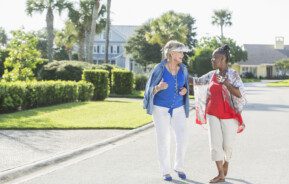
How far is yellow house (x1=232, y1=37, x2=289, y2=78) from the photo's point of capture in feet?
Result: 399

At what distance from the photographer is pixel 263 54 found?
125438 millimetres

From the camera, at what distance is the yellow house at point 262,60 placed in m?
122

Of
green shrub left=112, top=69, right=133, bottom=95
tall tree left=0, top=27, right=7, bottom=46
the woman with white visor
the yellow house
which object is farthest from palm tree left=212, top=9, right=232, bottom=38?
the woman with white visor

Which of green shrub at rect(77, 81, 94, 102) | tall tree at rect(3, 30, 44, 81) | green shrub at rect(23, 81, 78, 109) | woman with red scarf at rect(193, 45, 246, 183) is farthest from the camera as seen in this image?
tall tree at rect(3, 30, 44, 81)

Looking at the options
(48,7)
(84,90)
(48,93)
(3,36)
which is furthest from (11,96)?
(3,36)

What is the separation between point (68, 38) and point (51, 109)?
46330mm

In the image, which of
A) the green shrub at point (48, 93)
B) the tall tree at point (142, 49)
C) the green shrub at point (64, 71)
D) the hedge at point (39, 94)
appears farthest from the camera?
the tall tree at point (142, 49)

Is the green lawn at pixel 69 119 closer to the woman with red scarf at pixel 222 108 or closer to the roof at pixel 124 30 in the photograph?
the woman with red scarf at pixel 222 108

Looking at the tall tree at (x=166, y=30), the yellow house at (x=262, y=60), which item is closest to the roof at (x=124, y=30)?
the yellow house at (x=262, y=60)

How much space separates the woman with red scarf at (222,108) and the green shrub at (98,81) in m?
23.1

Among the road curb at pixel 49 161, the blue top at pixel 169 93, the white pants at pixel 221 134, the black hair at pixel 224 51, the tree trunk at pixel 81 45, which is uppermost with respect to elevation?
the tree trunk at pixel 81 45

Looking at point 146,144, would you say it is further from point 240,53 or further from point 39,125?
point 240,53

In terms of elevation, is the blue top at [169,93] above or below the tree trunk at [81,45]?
below

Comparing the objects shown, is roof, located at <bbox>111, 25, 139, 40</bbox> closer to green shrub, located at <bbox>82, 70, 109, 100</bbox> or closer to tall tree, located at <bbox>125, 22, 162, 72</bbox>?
tall tree, located at <bbox>125, 22, 162, 72</bbox>
